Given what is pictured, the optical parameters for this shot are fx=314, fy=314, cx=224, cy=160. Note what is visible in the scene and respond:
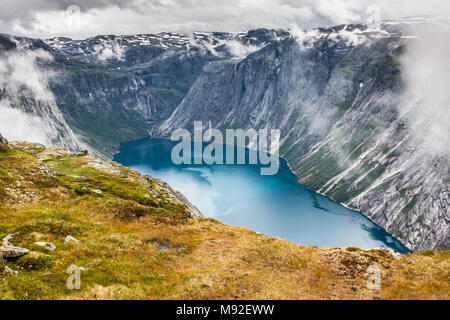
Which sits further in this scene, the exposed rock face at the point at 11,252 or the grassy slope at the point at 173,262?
the exposed rock face at the point at 11,252

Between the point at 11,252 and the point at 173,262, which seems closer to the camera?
the point at 11,252

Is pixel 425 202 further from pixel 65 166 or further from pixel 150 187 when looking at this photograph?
pixel 65 166

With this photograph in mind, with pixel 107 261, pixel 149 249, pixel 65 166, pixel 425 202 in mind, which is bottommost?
pixel 425 202

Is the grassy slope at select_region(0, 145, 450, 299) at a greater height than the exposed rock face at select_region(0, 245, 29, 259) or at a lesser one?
lesser

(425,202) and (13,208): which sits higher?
(13,208)

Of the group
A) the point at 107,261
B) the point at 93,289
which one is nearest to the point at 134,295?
the point at 93,289

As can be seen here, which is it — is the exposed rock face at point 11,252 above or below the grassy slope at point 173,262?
above

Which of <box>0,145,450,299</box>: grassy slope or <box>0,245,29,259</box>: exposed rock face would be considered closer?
<box>0,145,450,299</box>: grassy slope

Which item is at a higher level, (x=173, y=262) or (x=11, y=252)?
(x=11, y=252)
